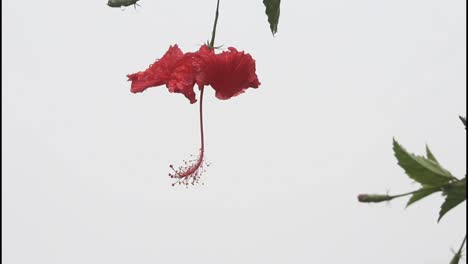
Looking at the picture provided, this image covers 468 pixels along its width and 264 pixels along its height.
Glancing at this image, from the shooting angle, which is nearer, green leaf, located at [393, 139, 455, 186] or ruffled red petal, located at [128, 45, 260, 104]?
green leaf, located at [393, 139, 455, 186]

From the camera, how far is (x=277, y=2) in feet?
3.50

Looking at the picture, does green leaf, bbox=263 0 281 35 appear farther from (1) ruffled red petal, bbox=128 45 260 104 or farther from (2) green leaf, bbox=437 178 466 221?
(2) green leaf, bbox=437 178 466 221

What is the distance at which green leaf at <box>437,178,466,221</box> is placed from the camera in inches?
24.2

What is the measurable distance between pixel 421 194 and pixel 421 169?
3cm

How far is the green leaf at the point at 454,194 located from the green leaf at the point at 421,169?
12 mm

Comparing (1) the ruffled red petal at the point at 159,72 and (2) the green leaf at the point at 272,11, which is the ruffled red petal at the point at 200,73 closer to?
(1) the ruffled red petal at the point at 159,72

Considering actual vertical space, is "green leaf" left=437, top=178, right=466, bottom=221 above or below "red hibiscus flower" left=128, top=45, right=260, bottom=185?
below

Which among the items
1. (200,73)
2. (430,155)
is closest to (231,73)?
(200,73)

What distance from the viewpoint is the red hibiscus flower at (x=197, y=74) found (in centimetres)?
126

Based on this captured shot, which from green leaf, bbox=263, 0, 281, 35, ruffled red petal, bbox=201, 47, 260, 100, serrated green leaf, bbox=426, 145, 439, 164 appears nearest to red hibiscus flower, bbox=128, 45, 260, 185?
ruffled red petal, bbox=201, 47, 260, 100

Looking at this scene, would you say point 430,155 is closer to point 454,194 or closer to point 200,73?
point 454,194

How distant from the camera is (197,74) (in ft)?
4.22

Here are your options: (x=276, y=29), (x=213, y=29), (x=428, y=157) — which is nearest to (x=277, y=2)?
(x=276, y=29)

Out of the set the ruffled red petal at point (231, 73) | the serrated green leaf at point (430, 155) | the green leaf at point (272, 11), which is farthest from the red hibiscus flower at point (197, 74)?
the serrated green leaf at point (430, 155)
